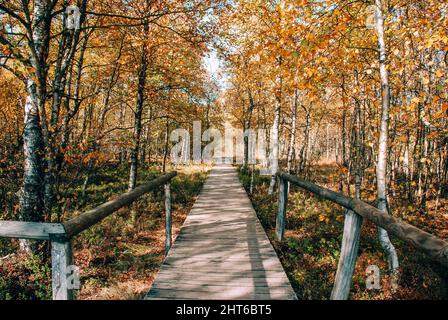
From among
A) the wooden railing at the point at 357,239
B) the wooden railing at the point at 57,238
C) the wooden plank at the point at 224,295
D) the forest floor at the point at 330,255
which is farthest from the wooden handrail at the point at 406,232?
the wooden railing at the point at 57,238

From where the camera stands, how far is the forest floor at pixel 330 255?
4605 millimetres

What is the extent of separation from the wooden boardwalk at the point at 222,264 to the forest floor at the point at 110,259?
1.85 ft

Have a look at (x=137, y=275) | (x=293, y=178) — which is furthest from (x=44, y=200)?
(x=293, y=178)

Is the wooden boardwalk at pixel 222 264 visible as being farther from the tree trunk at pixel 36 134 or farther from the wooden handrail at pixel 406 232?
the tree trunk at pixel 36 134

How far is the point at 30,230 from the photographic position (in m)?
2.49

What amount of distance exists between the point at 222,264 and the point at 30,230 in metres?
3.42

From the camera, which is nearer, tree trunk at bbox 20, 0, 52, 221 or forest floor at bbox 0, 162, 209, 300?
forest floor at bbox 0, 162, 209, 300

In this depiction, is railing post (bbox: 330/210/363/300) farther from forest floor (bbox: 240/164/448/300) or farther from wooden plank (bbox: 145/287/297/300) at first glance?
wooden plank (bbox: 145/287/297/300)

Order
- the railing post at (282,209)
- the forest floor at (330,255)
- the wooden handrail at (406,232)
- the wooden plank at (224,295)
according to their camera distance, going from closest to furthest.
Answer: the wooden handrail at (406,232) < the wooden plank at (224,295) < the forest floor at (330,255) < the railing post at (282,209)

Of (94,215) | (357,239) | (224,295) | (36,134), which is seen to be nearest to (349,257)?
(357,239)

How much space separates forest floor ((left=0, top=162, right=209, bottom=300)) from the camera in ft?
15.9

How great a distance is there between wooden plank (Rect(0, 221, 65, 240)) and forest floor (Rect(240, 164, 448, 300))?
308cm

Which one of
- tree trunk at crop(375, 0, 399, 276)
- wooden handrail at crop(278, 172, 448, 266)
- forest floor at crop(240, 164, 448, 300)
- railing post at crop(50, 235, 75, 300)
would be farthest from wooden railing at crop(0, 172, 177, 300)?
tree trunk at crop(375, 0, 399, 276)

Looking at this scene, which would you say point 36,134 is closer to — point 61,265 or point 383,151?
point 61,265
